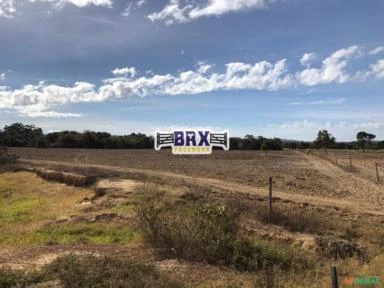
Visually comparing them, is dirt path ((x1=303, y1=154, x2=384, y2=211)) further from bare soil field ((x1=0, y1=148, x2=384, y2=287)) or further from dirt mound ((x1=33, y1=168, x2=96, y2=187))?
dirt mound ((x1=33, y1=168, x2=96, y2=187))

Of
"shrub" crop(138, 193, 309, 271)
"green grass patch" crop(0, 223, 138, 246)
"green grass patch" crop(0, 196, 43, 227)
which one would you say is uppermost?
"shrub" crop(138, 193, 309, 271)

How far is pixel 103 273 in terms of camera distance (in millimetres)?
7691

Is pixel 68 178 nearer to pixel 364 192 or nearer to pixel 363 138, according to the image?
pixel 364 192

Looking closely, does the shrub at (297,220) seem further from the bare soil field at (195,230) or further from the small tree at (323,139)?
the small tree at (323,139)

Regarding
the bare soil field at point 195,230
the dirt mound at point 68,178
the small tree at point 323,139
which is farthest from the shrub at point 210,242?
the small tree at point 323,139

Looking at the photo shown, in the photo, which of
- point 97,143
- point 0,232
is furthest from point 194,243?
point 97,143

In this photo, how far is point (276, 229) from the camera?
14891 millimetres

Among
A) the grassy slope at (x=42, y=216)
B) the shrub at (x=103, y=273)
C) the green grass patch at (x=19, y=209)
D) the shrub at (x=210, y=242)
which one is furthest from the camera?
the green grass patch at (x=19, y=209)

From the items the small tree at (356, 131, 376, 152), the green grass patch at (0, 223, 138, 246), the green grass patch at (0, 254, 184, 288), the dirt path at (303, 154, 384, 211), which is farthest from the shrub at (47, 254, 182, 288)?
the small tree at (356, 131, 376, 152)

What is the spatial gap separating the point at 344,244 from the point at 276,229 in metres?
2.69

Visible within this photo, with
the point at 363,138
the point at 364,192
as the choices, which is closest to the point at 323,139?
the point at 363,138

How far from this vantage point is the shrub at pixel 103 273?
7.27 metres

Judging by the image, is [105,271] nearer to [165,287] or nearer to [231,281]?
[165,287]

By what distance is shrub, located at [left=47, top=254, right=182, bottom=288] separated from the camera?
23.9 feet
